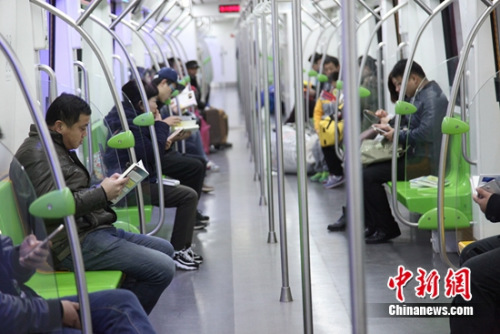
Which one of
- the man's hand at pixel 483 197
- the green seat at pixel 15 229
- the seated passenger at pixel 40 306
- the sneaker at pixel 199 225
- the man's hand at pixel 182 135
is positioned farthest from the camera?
the sneaker at pixel 199 225

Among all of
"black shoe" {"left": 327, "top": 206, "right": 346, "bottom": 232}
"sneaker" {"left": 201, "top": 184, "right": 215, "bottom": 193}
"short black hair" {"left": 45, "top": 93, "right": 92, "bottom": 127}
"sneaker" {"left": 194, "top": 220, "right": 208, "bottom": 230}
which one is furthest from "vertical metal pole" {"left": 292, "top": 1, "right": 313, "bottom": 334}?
"sneaker" {"left": 201, "top": 184, "right": 215, "bottom": 193}

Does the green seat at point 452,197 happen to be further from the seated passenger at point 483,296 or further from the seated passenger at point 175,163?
the seated passenger at point 175,163

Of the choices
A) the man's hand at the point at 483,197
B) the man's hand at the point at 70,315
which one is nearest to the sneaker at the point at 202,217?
the man's hand at the point at 483,197

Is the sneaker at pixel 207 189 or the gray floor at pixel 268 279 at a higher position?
the gray floor at pixel 268 279

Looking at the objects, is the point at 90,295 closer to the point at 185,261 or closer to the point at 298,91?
the point at 298,91

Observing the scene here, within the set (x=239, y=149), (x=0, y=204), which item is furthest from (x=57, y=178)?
(x=239, y=149)

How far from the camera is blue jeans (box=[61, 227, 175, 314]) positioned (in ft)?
11.4

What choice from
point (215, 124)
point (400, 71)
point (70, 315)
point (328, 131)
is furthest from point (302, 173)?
point (215, 124)

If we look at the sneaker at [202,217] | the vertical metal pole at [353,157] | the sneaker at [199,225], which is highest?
the vertical metal pole at [353,157]

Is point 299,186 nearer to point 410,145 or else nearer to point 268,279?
point 268,279

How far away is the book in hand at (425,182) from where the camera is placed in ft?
15.8

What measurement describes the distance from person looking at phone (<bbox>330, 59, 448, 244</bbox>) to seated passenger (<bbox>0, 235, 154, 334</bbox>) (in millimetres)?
2358

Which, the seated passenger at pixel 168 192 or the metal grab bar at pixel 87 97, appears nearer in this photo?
the metal grab bar at pixel 87 97

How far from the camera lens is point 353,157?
206 cm
